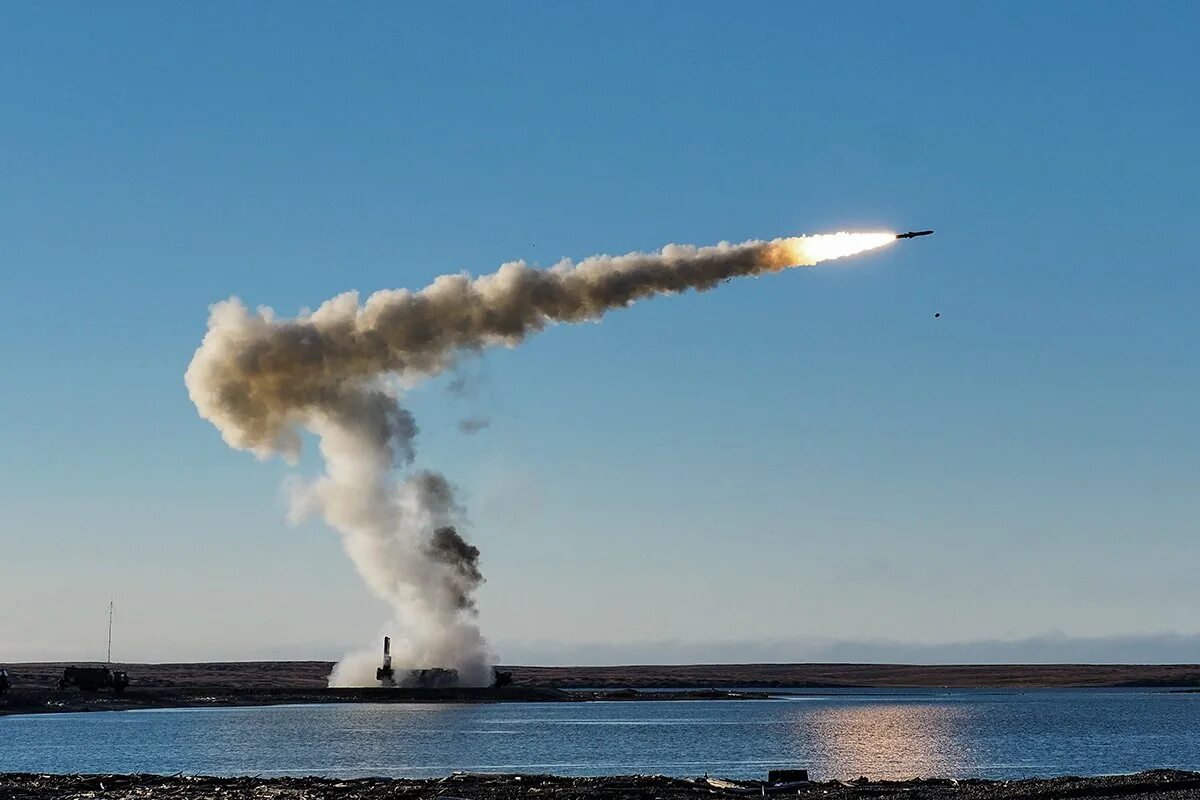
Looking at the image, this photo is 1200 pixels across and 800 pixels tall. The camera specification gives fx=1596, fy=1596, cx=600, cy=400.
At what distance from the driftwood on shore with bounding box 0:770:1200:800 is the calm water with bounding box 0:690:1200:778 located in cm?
1425

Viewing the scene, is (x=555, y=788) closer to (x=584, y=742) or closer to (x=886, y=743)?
(x=584, y=742)

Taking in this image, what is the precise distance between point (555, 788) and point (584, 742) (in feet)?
178

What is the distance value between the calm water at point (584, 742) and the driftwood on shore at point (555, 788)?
46.7ft

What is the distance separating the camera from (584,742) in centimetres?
11894

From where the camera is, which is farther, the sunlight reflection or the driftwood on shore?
the sunlight reflection

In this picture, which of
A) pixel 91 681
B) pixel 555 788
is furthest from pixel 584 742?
pixel 91 681

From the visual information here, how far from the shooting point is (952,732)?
142000mm

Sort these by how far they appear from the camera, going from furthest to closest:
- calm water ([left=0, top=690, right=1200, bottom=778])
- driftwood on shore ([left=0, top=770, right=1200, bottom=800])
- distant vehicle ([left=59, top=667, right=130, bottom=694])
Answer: distant vehicle ([left=59, top=667, right=130, bottom=694]) → calm water ([left=0, top=690, right=1200, bottom=778]) → driftwood on shore ([left=0, top=770, right=1200, bottom=800])

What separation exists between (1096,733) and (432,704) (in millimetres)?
84363

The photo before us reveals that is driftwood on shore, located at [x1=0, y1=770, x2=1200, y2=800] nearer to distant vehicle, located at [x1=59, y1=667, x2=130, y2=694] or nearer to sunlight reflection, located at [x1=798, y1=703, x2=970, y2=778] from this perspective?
sunlight reflection, located at [x1=798, y1=703, x2=970, y2=778]

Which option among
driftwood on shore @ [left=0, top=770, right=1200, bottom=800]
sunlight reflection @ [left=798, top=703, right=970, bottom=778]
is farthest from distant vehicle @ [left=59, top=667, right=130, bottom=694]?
driftwood on shore @ [left=0, top=770, right=1200, bottom=800]

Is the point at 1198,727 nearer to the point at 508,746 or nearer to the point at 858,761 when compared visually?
the point at 858,761

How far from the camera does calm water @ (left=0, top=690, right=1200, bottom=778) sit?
9088 cm

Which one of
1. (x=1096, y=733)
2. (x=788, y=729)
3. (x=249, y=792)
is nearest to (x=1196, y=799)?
(x=249, y=792)
